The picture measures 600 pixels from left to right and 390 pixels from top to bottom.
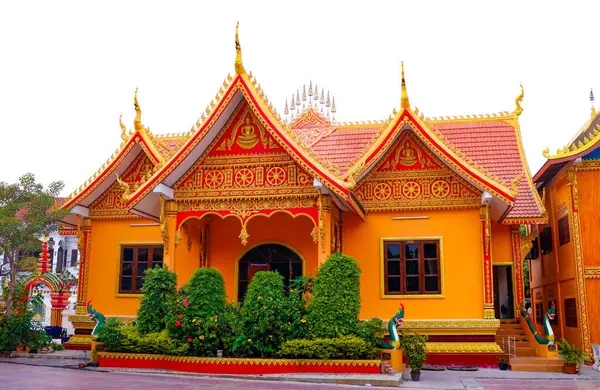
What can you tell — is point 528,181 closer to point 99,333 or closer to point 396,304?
point 396,304

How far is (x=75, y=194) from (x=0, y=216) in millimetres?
2074

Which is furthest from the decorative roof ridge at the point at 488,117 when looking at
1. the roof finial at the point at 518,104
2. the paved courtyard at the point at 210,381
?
the paved courtyard at the point at 210,381

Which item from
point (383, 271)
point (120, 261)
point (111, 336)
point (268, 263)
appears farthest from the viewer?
point (120, 261)

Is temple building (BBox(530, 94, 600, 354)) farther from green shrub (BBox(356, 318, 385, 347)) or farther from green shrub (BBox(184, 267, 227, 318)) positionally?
green shrub (BBox(184, 267, 227, 318))

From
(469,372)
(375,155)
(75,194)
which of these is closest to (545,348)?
(469,372)

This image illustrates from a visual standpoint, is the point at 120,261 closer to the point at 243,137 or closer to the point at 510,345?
the point at 243,137

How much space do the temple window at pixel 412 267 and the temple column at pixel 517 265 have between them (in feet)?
9.81

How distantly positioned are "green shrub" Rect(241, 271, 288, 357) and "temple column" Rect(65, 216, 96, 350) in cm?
663

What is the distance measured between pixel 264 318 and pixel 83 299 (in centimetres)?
763

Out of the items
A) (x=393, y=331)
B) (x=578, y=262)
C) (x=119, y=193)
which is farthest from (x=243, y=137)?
(x=578, y=262)

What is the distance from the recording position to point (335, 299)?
12797 millimetres

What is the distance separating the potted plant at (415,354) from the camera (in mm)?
12539

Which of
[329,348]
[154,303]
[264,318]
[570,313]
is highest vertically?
[154,303]

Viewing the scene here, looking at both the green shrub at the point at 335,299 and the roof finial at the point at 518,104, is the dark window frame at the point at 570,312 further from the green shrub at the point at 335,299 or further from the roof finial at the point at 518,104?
the green shrub at the point at 335,299
